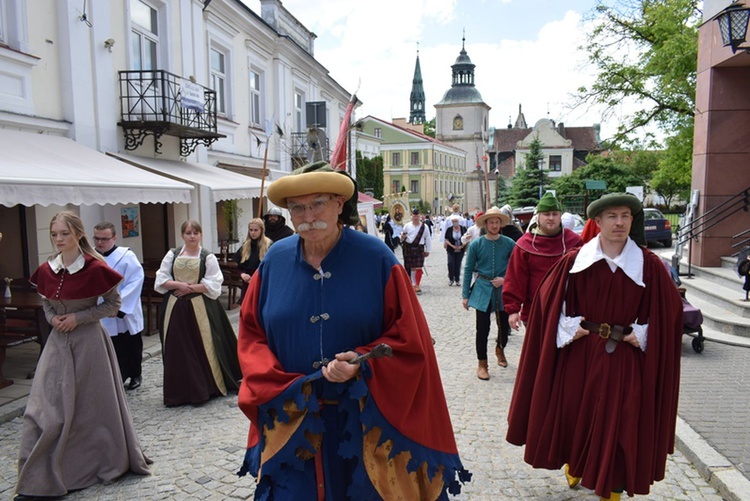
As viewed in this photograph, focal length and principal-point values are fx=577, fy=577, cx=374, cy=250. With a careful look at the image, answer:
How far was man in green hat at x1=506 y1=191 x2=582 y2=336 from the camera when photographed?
510 centimetres

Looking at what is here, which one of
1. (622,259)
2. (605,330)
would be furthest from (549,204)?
(605,330)

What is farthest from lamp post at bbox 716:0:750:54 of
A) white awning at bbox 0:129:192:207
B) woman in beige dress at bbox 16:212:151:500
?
woman in beige dress at bbox 16:212:151:500

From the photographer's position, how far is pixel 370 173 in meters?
44.3

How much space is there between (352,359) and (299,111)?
2022cm

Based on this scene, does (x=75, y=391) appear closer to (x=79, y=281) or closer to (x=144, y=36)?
(x=79, y=281)

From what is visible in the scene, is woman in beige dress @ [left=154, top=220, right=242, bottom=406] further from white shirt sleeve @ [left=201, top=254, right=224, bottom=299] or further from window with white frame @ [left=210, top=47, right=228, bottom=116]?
window with white frame @ [left=210, top=47, right=228, bottom=116]

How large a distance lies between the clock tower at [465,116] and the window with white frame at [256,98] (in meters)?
71.4

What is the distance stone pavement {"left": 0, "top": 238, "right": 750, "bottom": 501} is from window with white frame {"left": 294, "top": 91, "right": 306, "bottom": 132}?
15.0 m

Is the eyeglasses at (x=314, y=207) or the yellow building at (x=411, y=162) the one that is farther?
the yellow building at (x=411, y=162)

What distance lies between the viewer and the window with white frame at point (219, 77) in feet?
48.9

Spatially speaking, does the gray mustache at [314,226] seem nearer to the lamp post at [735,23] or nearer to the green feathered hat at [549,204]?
the green feathered hat at [549,204]

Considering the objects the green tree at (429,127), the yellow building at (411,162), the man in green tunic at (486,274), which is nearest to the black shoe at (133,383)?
the man in green tunic at (486,274)

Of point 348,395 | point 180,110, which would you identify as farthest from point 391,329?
point 180,110

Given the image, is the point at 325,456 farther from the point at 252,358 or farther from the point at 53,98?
the point at 53,98
